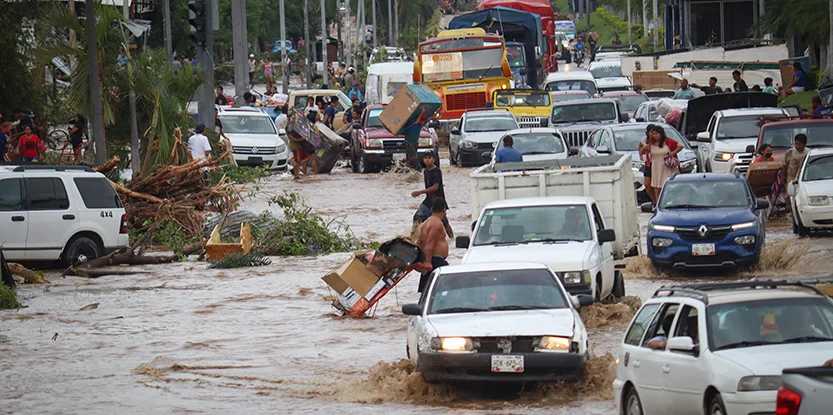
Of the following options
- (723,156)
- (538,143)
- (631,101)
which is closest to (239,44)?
(631,101)

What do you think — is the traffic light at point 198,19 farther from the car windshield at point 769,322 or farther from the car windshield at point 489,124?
the car windshield at point 769,322

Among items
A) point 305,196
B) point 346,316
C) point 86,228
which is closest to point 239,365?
point 346,316

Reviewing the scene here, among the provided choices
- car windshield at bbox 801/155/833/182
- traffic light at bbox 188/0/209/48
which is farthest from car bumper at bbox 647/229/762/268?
traffic light at bbox 188/0/209/48

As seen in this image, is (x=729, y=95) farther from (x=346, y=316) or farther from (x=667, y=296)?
(x=667, y=296)

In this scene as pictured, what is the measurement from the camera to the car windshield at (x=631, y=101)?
140ft

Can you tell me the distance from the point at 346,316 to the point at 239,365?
2.99 meters

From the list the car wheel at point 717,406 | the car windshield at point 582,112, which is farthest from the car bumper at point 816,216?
the car windshield at point 582,112

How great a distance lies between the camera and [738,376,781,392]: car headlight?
27.5ft

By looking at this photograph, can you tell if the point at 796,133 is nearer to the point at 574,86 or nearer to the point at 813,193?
the point at 813,193

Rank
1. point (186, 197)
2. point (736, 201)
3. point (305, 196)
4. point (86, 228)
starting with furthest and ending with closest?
point (305, 196), point (186, 197), point (86, 228), point (736, 201)

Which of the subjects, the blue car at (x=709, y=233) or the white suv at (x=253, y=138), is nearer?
the blue car at (x=709, y=233)

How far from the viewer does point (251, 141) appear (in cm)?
3828

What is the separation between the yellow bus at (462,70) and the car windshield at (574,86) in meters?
4.25

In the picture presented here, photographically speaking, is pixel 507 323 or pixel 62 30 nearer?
pixel 507 323
